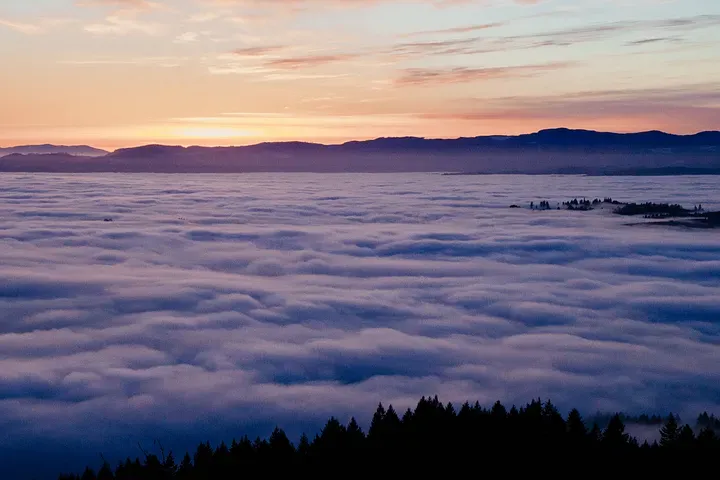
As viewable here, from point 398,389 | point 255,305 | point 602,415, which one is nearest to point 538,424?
point 602,415

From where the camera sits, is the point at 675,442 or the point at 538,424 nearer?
the point at 675,442

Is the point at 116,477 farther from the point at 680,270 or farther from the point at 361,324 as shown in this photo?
the point at 680,270

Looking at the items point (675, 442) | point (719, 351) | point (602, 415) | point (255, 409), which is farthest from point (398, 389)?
point (719, 351)

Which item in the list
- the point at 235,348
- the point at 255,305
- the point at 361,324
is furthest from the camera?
the point at 255,305

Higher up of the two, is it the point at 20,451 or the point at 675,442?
the point at 675,442

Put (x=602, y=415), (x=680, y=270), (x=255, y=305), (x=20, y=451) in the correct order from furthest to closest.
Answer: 1. (x=680, y=270)
2. (x=255, y=305)
3. (x=602, y=415)
4. (x=20, y=451)

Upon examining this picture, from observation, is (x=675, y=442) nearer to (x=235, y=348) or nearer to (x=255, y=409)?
(x=255, y=409)
